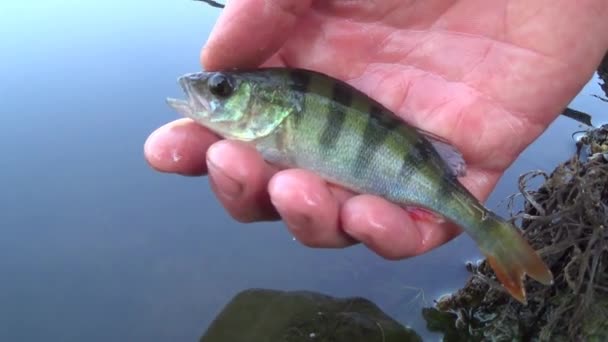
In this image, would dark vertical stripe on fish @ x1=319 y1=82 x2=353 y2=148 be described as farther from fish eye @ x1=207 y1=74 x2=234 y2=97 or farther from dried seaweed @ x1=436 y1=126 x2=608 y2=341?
dried seaweed @ x1=436 y1=126 x2=608 y2=341

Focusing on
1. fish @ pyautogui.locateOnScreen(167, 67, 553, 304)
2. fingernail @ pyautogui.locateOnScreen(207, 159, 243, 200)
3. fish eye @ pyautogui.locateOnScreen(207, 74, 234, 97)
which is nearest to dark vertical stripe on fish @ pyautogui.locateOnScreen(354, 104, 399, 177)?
fish @ pyautogui.locateOnScreen(167, 67, 553, 304)

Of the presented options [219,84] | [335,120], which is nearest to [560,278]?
[335,120]

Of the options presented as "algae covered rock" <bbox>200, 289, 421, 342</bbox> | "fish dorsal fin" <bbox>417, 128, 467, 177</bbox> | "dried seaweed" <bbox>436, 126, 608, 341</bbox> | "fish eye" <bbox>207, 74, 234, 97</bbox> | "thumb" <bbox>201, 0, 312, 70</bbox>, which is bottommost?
"algae covered rock" <bbox>200, 289, 421, 342</bbox>

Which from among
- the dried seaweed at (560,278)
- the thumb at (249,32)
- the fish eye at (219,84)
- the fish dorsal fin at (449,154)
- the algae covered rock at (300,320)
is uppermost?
the thumb at (249,32)

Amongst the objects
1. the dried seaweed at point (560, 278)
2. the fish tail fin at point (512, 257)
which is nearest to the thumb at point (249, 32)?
the fish tail fin at point (512, 257)

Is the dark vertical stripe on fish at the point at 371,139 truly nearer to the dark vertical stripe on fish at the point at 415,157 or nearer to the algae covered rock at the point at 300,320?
the dark vertical stripe on fish at the point at 415,157
